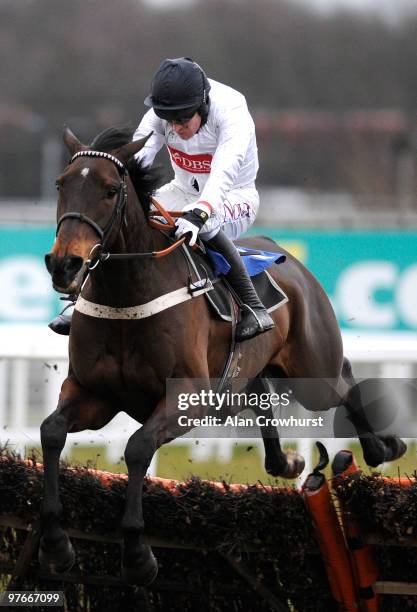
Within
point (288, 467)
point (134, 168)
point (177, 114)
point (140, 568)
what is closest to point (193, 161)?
point (177, 114)

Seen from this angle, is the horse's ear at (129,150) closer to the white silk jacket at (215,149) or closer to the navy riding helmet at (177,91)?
the white silk jacket at (215,149)

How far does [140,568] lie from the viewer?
176 inches

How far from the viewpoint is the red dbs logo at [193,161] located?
5430 mm

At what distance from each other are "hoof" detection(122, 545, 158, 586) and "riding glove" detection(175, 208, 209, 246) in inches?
51.4

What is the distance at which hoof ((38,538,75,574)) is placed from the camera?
4570 mm

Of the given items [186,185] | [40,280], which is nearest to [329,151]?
[40,280]

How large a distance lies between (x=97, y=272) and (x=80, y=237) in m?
0.55

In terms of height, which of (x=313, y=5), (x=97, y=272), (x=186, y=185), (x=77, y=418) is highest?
(x=313, y=5)

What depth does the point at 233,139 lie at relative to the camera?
17.0ft

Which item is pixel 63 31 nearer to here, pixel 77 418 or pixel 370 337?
pixel 370 337

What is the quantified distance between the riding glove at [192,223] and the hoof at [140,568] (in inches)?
51.4

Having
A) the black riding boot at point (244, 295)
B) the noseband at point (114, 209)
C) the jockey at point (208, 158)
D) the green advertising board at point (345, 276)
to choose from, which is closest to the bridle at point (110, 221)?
the noseband at point (114, 209)

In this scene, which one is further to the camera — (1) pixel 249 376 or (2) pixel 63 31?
(2) pixel 63 31

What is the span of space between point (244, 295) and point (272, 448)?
41.7 inches
